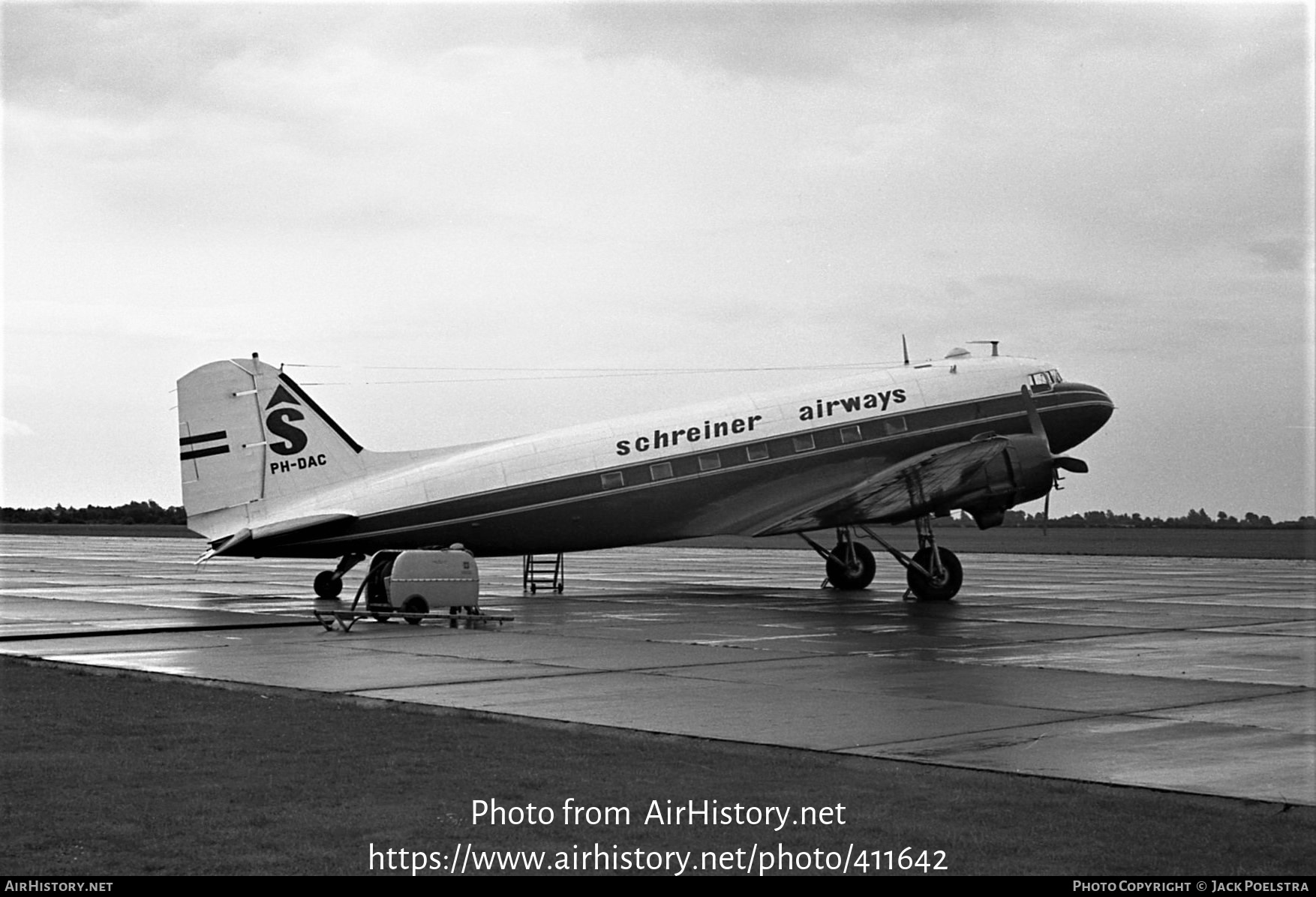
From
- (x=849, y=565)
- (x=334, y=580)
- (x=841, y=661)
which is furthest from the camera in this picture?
(x=849, y=565)

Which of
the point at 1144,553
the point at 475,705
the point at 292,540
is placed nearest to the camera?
the point at 475,705

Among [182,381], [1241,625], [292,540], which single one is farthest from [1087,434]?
[182,381]

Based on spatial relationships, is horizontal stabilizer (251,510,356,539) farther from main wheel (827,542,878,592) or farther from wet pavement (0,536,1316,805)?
main wheel (827,542,878,592)

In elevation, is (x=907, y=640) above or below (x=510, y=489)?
below

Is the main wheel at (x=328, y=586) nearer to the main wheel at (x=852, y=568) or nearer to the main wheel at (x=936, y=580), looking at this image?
the main wheel at (x=852, y=568)

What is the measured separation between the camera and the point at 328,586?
108 ft

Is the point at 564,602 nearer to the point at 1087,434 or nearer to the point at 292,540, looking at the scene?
the point at 292,540

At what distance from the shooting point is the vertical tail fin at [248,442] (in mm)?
32094

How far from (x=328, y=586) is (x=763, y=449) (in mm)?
10866

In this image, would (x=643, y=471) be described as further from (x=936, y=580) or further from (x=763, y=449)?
(x=936, y=580)

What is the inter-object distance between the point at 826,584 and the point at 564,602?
8.35 meters

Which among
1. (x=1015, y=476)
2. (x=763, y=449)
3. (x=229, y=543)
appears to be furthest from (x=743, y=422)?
(x=229, y=543)

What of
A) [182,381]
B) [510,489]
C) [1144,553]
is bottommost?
[1144,553]

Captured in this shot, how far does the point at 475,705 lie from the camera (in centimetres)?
1473
